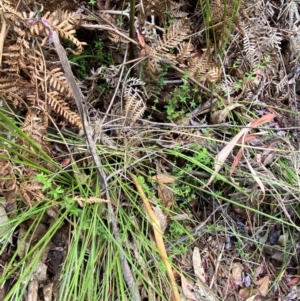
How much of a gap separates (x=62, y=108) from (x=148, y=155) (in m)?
0.29

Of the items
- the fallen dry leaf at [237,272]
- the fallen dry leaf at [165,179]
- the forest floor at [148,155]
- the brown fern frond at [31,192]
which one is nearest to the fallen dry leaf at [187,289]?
the forest floor at [148,155]

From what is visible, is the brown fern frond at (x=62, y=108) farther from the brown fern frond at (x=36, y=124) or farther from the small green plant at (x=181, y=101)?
the small green plant at (x=181, y=101)

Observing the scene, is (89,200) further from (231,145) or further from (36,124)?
(231,145)

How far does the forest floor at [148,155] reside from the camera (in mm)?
1161

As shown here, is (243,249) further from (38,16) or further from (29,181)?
(38,16)

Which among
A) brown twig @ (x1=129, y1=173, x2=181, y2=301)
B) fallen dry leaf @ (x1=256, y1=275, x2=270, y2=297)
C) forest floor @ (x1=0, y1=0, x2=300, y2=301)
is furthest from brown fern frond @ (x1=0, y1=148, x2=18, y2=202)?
fallen dry leaf @ (x1=256, y1=275, x2=270, y2=297)

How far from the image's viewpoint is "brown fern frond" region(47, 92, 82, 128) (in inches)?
46.7

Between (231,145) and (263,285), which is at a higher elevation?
(231,145)

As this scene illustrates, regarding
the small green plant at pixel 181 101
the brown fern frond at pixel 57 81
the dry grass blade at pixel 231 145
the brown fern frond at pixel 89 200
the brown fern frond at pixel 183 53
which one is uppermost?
the brown fern frond at pixel 183 53

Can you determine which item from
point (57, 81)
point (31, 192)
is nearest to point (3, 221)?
point (31, 192)

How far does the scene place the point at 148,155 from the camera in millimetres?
1281

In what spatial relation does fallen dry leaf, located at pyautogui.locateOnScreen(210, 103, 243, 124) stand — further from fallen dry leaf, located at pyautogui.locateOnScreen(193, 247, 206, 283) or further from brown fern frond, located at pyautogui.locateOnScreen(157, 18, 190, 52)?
fallen dry leaf, located at pyautogui.locateOnScreen(193, 247, 206, 283)

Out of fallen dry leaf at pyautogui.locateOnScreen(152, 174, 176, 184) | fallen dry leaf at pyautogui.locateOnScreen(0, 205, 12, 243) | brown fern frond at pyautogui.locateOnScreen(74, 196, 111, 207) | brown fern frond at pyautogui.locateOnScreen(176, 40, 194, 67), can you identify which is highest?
brown fern frond at pyautogui.locateOnScreen(176, 40, 194, 67)

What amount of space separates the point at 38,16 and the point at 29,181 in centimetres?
44
